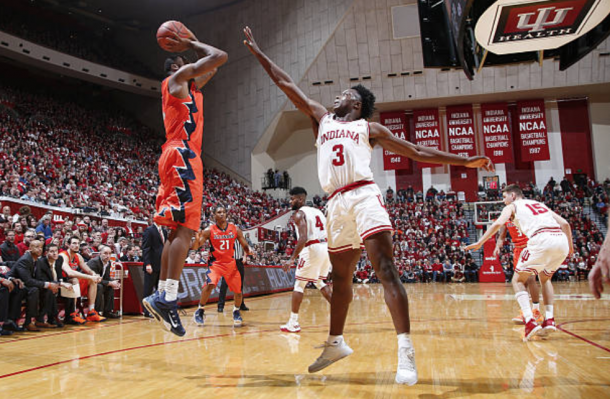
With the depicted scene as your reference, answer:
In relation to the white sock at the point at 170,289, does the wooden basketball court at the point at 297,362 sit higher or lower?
A: lower

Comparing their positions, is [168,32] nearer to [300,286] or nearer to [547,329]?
[300,286]

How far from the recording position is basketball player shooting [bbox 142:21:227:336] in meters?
3.72

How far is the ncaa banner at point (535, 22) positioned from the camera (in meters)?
9.55

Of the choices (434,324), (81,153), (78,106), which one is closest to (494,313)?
(434,324)

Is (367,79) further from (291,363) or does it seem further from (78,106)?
(291,363)

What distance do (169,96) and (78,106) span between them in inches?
1130

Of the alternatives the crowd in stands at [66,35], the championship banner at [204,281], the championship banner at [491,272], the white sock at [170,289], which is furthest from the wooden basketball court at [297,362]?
the crowd in stands at [66,35]

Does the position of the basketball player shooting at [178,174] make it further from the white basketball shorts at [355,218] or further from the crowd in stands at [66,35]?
the crowd in stands at [66,35]

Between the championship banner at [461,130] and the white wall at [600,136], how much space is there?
280 inches

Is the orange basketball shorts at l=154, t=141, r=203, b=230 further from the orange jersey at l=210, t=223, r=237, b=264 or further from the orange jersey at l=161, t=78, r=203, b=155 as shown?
the orange jersey at l=210, t=223, r=237, b=264

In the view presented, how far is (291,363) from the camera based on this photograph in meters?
4.10

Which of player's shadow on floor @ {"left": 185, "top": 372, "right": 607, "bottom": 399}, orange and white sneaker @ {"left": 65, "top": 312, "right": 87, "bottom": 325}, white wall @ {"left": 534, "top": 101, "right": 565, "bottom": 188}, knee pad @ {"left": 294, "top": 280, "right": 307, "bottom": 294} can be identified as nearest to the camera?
player's shadow on floor @ {"left": 185, "top": 372, "right": 607, "bottom": 399}

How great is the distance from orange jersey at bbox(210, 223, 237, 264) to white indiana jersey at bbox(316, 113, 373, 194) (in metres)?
4.41

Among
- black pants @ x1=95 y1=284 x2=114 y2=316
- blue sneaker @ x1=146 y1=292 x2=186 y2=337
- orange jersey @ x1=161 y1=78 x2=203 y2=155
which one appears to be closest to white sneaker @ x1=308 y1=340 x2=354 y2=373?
blue sneaker @ x1=146 y1=292 x2=186 y2=337
